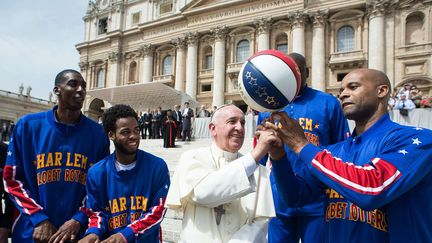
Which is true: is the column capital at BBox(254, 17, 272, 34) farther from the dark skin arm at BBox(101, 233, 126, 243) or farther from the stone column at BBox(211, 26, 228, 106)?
the dark skin arm at BBox(101, 233, 126, 243)

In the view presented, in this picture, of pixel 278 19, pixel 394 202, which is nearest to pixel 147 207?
pixel 394 202

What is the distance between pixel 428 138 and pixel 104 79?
41.3 meters

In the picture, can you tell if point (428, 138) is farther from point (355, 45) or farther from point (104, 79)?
point (104, 79)

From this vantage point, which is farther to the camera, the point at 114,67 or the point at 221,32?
the point at 114,67

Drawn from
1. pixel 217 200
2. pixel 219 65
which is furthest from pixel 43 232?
pixel 219 65

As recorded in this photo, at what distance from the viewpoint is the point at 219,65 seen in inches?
1165

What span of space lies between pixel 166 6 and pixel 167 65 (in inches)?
294

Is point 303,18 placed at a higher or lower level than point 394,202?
higher

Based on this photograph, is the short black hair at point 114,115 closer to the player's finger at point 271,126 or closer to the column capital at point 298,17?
the player's finger at point 271,126

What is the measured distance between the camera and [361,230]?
5.59 feet

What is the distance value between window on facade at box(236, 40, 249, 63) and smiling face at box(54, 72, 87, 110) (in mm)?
27642

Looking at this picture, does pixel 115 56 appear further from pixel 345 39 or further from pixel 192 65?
pixel 345 39

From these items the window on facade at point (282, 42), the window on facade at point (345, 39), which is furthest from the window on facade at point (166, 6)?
the window on facade at point (345, 39)

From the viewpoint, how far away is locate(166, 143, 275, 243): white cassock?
187cm
